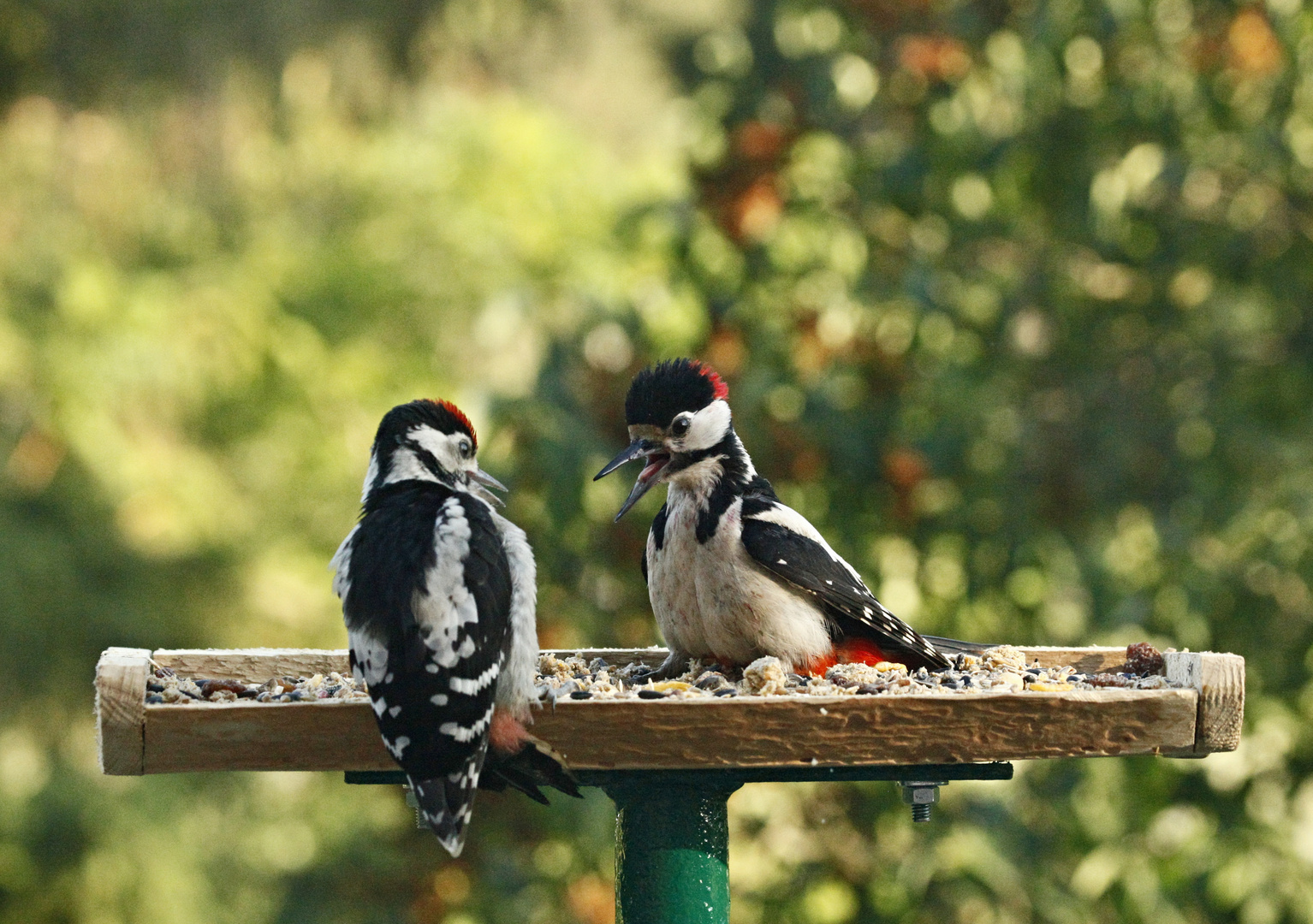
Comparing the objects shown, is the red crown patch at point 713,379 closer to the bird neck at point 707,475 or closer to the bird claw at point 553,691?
the bird neck at point 707,475

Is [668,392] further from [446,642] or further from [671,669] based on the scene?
[446,642]

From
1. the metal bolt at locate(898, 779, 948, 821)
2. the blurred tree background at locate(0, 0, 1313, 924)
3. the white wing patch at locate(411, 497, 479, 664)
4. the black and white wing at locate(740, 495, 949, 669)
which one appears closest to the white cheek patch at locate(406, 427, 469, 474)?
the white wing patch at locate(411, 497, 479, 664)

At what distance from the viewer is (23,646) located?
8.23 metres

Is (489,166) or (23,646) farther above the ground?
(489,166)

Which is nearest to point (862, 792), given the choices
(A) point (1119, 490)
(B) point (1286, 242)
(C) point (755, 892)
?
(C) point (755, 892)

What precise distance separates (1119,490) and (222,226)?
19.6 ft

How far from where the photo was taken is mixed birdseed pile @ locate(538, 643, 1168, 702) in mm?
2359

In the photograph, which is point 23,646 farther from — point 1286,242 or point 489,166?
point 1286,242

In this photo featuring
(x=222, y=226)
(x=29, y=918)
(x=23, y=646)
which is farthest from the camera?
(x=222, y=226)

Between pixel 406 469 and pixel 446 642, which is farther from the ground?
pixel 406 469

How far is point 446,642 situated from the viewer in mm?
2141

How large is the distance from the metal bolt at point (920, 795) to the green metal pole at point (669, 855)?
0.27 meters

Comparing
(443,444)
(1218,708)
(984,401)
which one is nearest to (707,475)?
(443,444)

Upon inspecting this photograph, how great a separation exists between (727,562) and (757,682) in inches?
10.4
